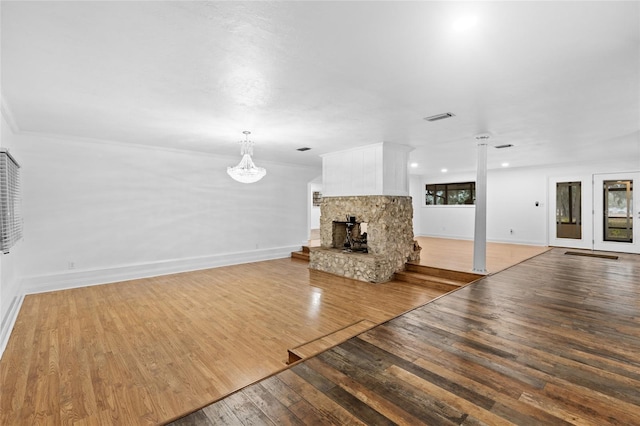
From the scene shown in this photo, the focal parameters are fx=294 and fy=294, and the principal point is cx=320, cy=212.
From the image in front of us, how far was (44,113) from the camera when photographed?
3.83 m

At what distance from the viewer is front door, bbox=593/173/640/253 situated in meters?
7.43

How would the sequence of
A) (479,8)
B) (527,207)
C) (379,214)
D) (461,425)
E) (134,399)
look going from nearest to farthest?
(461,425) → (479,8) → (134,399) → (379,214) → (527,207)

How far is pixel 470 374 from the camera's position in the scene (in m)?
2.10

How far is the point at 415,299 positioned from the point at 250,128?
3.68 meters

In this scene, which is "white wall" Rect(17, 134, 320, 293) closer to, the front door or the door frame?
the door frame

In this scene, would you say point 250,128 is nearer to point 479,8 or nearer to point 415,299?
point 479,8

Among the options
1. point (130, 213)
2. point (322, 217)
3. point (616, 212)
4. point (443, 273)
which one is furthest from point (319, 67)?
point (616, 212)

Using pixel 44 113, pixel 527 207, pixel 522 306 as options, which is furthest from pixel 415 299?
pixel 527 207

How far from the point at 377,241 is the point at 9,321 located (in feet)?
17.9

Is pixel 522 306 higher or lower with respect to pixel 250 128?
lower

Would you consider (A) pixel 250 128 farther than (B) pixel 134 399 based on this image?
Yes

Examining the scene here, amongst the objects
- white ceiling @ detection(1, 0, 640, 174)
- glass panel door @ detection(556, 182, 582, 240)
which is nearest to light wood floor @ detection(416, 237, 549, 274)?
glass panel door @ detection(556, 182, 582, 240)

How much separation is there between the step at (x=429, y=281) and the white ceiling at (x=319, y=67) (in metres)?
2.60

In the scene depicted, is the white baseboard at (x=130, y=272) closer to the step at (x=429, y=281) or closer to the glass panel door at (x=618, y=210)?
the step at (x=429, y=281)
